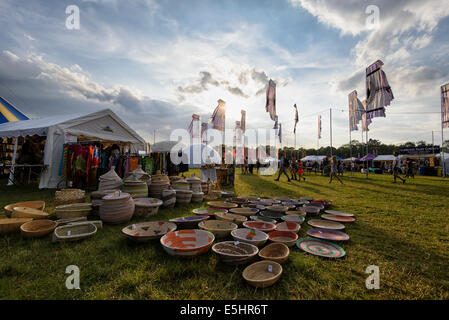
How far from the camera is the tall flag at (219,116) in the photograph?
11008 millimetres

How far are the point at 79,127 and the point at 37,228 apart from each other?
6.83 m

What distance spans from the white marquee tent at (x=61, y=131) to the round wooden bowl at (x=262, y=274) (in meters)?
8.19

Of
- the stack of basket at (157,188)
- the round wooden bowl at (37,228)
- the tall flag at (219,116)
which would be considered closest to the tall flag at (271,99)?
the tall flag at (219,116)

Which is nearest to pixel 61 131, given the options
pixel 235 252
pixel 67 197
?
pixel 67 197

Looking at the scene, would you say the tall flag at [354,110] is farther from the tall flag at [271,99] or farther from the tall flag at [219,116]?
the tall flag at [219,116]

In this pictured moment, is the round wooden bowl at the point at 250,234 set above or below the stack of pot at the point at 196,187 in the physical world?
below

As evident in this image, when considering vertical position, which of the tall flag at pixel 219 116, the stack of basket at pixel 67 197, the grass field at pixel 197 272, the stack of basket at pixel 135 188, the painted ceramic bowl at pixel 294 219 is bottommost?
the grass field at pixel 197 272

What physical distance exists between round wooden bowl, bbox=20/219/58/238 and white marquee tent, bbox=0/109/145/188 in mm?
5502

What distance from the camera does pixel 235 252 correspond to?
2.06 m

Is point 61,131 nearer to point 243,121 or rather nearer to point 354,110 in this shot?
point 243,121

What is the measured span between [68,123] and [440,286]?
33.2 ft

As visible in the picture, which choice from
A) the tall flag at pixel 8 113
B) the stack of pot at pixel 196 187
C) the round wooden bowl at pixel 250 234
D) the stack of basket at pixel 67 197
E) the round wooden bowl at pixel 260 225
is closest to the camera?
the round wooden bowl at pixel 250 234

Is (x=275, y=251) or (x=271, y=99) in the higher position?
(x=271, y=99)

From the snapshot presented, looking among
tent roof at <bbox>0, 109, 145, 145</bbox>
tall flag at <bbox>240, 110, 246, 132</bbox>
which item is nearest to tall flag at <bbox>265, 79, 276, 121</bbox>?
tall flag at <bbox>240, 110, 246, 132</bbox>
